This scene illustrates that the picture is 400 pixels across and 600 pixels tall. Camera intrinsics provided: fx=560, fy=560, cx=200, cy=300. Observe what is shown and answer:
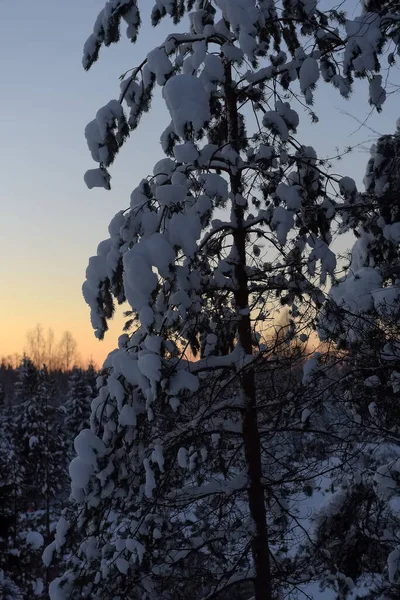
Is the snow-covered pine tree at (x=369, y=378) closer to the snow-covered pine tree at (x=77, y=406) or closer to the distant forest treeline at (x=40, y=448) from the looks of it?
the distant forest treeline at (x=40, y=448)

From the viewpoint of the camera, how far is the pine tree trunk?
5.69 meters

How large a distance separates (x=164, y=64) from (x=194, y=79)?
31.3 inches

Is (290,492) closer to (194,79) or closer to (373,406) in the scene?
(373,406)

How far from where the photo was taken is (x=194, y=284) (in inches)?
202

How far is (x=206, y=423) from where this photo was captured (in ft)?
19.9

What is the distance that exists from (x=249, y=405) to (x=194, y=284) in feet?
5.23

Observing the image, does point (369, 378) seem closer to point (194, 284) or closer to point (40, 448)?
point (194, 284)

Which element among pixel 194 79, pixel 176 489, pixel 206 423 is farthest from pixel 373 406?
pixel 194 79

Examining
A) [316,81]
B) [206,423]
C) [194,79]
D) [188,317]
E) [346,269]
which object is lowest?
[206,423]

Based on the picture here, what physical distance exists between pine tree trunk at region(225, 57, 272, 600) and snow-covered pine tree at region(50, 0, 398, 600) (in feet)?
0.05

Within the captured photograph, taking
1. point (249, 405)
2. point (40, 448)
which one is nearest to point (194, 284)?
point (249, 405)

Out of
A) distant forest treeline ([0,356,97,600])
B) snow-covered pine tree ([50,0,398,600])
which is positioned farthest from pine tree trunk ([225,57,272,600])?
distant forest treeline ([0,356,97,600])

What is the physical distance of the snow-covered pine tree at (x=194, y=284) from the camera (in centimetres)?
501

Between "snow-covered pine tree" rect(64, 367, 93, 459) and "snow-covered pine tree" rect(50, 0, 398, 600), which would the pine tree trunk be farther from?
"snow-covered pine tree" rect(64, 367, 93, 459)
